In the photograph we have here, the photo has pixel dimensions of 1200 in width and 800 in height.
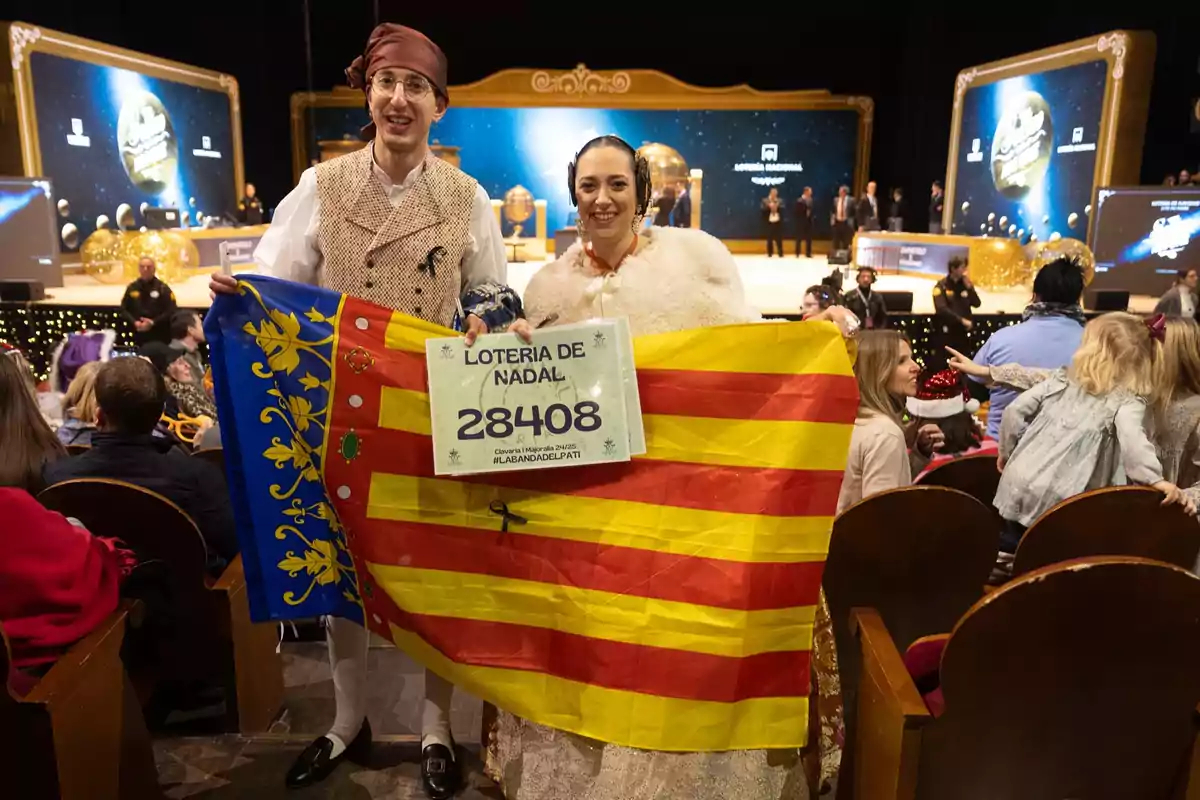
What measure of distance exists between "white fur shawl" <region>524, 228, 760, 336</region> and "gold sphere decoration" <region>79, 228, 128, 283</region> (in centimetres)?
905

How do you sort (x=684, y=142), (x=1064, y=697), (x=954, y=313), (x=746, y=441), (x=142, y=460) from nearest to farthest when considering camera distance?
(x=1064, y=697), (x=746, y=441), (x=142, y=460), (x=954, y=313), (x=684, y=142)

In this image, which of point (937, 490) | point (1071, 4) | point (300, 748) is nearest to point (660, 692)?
point (937, 490)

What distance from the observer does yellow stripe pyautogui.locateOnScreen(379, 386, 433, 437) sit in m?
1.68

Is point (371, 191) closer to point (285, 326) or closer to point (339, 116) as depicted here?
point (285, 326)

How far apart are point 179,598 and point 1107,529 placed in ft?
7.27

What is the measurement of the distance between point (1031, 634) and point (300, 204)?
163 cm

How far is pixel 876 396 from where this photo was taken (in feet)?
7.95

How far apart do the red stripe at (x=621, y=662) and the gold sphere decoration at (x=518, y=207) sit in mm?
13146

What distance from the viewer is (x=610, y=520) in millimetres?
1636

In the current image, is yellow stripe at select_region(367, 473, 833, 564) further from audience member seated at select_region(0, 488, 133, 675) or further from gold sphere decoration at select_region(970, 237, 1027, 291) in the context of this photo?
gold sphere decoration at select_region(970, 237, 1027, 291)

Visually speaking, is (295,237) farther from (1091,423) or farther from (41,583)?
(1091,423)

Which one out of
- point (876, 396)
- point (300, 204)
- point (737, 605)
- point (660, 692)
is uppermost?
point (300, 204)

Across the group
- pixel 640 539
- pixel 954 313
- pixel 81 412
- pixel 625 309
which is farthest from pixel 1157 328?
pixel 954 313

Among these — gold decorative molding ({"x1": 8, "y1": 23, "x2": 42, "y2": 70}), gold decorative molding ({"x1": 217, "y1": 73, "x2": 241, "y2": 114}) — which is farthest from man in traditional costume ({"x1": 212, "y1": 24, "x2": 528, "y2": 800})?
gold decorative molding ({"x1": 217, "y1": 73, "x2": 241, "y2": 114})
